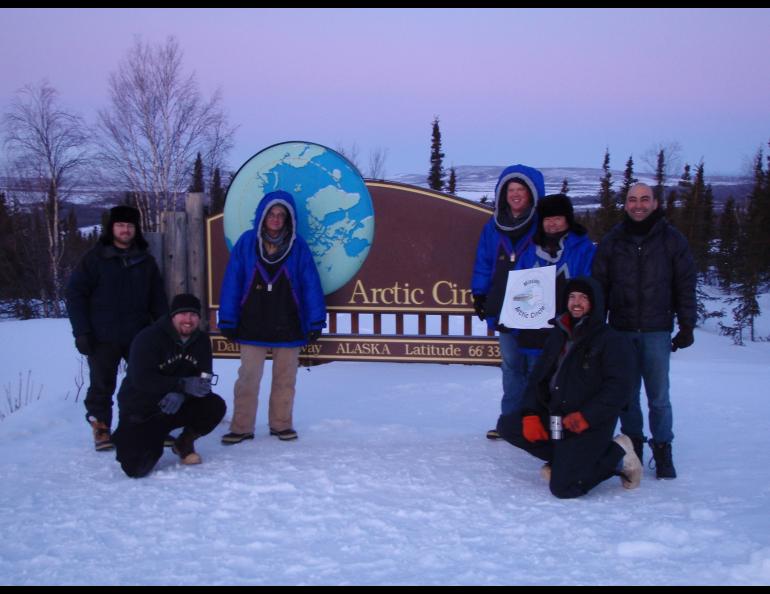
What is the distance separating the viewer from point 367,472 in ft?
14.7

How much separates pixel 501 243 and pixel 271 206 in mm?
1740

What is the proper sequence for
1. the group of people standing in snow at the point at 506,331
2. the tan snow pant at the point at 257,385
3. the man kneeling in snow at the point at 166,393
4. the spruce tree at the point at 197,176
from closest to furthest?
the group of people standing in snow at the point at 506,331 < the man kneeling in snow at the point at 166,393 < the tan snow pant at the point at 257,385 < the spruce tree at the point at 197,176

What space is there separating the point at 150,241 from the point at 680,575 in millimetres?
4668

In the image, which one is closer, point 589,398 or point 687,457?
point 589,398

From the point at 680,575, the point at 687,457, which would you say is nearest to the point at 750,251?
the point at 687,457

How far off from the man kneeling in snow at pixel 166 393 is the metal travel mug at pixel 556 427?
228 centimetres

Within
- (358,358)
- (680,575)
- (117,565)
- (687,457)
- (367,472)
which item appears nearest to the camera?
(680,575)

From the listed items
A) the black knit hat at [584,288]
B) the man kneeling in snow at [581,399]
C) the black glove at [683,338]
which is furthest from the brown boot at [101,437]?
the black glove at [683,338]

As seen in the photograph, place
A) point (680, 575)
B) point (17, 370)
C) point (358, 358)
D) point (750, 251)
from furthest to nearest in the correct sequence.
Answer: point (750, 251) → point (17, 370) → point (358, 358) → point (680, 575)

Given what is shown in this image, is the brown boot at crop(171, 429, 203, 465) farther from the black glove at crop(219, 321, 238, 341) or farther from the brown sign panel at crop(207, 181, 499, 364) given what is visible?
the brown sign panel at crop(207, 181, 499, 364)

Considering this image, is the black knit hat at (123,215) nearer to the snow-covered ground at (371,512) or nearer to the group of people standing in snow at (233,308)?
the group of people standing in snow at (233,308)

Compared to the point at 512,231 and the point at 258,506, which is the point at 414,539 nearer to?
the point at 258,506

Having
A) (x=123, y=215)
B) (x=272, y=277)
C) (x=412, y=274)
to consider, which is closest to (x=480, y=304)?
(x=412, y=274)

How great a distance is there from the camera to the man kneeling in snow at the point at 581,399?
394 centimetres
